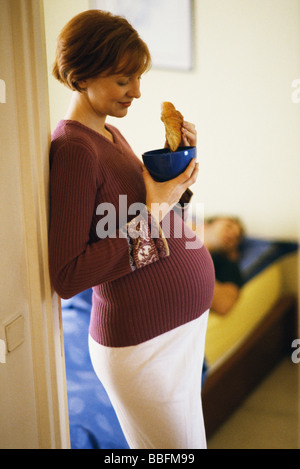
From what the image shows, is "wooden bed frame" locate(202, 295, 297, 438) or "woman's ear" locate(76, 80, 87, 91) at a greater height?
"woman's ear" locate(76, 80, 87, 91)

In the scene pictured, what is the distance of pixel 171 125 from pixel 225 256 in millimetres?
1353

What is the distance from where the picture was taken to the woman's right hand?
878mm

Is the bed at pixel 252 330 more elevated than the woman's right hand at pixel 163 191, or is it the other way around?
the woman's right hand at pixel 163 191

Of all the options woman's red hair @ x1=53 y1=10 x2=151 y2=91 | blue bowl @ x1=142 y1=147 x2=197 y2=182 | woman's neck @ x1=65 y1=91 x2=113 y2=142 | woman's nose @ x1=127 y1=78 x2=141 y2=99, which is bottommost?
blue bowl @ x1=142 y1=147 x2=197 y2=182

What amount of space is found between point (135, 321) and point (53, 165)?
0.34 m

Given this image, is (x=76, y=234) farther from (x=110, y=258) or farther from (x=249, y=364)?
(x=249, y=364)

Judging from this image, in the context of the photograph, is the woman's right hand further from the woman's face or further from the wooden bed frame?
the wooden bed frame

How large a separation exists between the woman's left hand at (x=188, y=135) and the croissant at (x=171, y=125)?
3 centimetres

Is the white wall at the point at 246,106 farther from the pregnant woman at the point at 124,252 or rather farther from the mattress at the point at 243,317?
the pregnant woman at the point at 124,252

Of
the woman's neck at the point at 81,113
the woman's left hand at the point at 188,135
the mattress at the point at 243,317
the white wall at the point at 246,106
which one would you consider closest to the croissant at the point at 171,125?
the woman's left hand at the point at 188,135

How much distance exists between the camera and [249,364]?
1.98m

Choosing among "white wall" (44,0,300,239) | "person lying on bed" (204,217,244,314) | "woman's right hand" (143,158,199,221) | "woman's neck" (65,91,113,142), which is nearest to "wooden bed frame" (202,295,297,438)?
"person lying on bed" (204,217,244,314)

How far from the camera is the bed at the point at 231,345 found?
53.6 inches

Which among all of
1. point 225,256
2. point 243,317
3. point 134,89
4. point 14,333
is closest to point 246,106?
point 225,256
